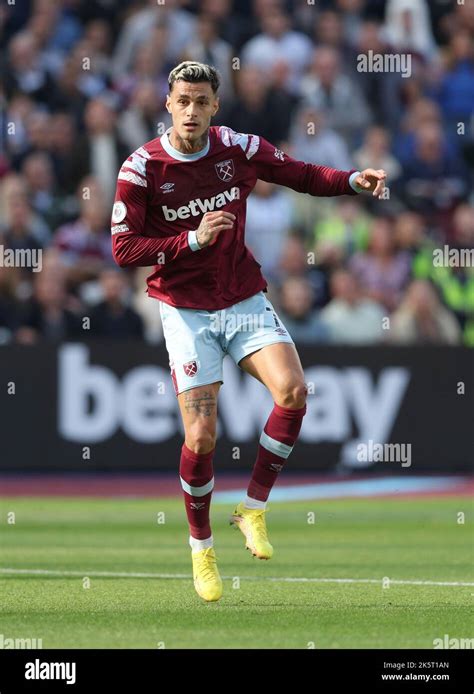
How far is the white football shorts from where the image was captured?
866 cm

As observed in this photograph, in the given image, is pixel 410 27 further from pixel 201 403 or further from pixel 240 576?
pixel 201 403

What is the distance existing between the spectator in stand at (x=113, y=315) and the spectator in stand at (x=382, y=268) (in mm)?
2837

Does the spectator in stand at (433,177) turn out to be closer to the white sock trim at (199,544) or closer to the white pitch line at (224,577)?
the white pitch line at (224,577)

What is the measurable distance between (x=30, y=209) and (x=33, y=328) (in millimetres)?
1548

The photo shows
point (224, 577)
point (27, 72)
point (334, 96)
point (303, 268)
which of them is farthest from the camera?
point (334, 96)

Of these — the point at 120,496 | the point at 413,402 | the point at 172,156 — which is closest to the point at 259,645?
the point at 172,156

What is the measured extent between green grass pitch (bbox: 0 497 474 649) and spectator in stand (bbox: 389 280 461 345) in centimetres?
238

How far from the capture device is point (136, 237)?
8414 mm

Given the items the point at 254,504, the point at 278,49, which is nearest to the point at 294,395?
the point at 254,504

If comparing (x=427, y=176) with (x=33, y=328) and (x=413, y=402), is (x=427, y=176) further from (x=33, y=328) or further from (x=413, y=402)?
(x=33, y=328)

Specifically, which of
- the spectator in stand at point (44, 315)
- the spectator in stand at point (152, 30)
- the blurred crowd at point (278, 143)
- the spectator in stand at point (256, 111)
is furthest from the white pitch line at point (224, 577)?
the spectator in stand at point (152, 30)

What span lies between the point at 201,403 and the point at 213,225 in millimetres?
1094

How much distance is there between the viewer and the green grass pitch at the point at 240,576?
7242mm

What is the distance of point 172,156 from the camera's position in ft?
28.4
